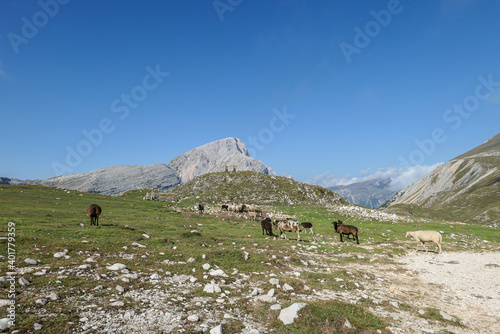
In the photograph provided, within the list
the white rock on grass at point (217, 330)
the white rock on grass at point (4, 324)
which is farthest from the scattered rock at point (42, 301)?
the white rock on grass at point (217, 330)

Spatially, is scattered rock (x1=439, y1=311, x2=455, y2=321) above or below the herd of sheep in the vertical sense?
below

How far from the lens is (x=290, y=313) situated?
771 centimetres

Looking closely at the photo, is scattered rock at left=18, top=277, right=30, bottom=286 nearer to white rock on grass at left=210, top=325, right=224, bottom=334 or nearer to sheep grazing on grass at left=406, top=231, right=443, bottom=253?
white rock on grass at left=210, top=325, right=224, bottom=334

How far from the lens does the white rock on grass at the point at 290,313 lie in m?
7.52

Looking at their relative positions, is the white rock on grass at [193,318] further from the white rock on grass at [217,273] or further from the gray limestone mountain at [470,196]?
the gray limestone mountain at [470,196]

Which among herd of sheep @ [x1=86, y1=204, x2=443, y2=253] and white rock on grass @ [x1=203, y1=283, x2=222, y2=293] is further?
herd of sheep @ [x1=86, y1=204, x2=443, y2=253]

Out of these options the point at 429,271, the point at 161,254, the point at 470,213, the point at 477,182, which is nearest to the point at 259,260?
the point at 161,254

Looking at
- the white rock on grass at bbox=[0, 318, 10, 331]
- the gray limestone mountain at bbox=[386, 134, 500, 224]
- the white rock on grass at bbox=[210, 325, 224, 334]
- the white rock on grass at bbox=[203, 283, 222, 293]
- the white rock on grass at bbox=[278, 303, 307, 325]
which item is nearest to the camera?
the white rock on grass at bbox=[0, 318, 10, 331]

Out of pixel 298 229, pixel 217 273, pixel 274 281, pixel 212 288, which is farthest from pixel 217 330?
pixel 298 229

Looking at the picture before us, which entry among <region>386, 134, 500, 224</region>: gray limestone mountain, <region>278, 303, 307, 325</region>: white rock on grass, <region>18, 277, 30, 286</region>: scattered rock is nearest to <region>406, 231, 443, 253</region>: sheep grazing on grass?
<region>278, 303, 307, 325</region>: white rock on grass

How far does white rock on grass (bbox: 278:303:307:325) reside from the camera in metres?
7.52

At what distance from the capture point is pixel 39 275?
905cm

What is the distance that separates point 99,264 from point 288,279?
9390 mm

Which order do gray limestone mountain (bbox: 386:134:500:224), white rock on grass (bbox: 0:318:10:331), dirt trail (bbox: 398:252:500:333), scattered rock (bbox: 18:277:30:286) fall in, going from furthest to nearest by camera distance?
gray limestone mountain (bbox: 386:134:500:224) → dirt trail (bbox: 398:252:500:333) → scattered rock (bbox: 18:277:30:286) → white rock on grass (bbox: 0:318:10:331)
